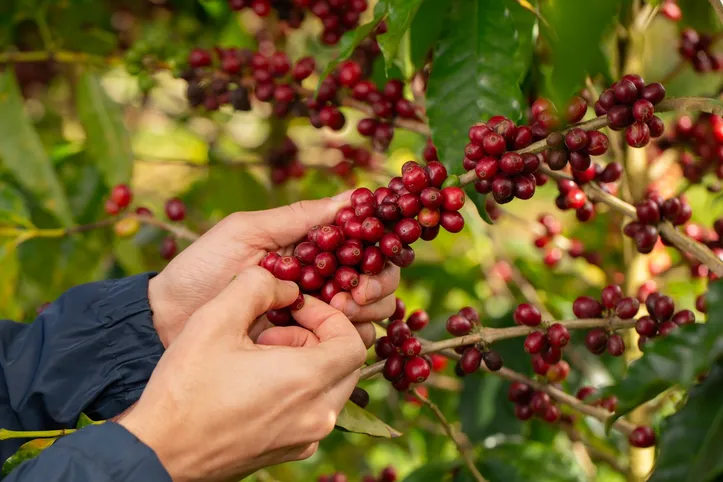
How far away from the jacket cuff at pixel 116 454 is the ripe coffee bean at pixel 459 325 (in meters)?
0.51

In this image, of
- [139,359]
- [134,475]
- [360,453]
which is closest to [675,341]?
[134,475]

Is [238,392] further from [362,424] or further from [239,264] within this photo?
[239,264]

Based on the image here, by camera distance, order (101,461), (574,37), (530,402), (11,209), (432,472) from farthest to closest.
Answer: (11,209) → (432,472) → (530,402) → (101,461) → (574,37)

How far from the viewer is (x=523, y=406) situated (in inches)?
55.5

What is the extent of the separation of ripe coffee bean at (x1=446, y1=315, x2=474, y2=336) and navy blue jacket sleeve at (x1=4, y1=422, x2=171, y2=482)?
51 cm

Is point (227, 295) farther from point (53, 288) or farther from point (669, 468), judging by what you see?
point (53, 288)

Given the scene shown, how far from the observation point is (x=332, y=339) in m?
1.13

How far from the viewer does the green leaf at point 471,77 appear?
123cm

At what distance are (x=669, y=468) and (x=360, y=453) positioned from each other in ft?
7.24

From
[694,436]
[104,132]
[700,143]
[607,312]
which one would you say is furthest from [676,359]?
[104,132]

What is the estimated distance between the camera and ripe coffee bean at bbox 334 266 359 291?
1.17 meters

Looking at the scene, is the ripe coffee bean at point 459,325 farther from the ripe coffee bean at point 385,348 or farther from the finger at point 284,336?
the finger at point 284,336

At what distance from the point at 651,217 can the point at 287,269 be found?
25.0 inches

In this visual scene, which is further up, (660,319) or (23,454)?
(660,319)
